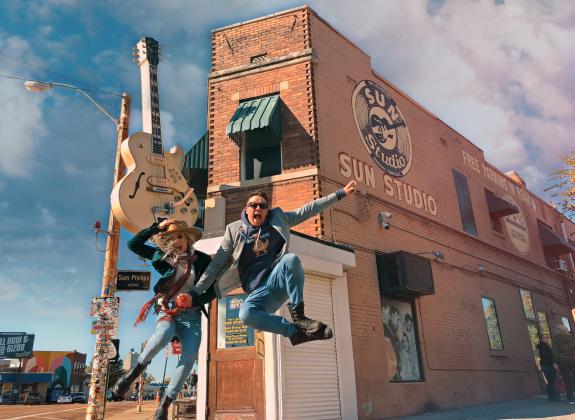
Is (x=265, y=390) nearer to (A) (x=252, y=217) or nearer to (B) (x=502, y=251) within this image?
(A) (x=252, y=217)

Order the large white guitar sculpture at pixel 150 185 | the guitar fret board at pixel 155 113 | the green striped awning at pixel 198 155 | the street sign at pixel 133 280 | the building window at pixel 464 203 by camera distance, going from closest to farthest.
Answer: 1. the street sign at pixel 133 280
2. the large white guitar sculpture at pixel 150 185
3. the guitar fret board at pixel 155 113
4. the green striped awning at pixel 198 155
5. the building window at pixel 464 203

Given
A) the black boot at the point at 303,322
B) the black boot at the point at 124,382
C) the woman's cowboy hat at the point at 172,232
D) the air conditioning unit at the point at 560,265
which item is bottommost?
the black boot at the point at 124,382

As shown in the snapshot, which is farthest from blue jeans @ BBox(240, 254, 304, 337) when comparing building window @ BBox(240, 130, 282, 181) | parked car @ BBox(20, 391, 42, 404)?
parked car @ BBox(20, 391, 42, 404)

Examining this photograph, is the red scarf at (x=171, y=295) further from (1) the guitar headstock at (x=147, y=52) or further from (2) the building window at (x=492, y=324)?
(2) the building window at (x=492, y=324)

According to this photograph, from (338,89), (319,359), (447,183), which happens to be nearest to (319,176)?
(338,89)

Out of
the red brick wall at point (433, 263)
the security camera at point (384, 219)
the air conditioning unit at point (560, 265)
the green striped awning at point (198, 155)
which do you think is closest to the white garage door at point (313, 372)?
the red brick wall at point (433, 263)

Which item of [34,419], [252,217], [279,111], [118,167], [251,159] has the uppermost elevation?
[279,111]

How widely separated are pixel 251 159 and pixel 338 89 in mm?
3252

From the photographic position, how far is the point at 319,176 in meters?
11.1

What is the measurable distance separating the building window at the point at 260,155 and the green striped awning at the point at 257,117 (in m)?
0.34

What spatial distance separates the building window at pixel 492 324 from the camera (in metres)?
15.2

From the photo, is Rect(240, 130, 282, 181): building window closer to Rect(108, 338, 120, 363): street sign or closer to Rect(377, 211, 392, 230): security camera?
Rect(377, 211, 392, 230): security camera

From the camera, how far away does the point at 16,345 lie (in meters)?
54.7

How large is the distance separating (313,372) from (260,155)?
5527 mm
